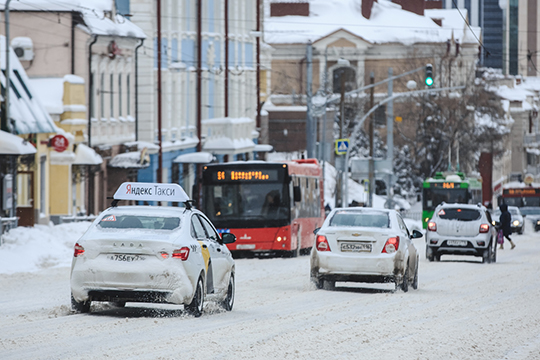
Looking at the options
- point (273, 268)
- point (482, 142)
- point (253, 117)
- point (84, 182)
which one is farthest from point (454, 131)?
point (273, 268)

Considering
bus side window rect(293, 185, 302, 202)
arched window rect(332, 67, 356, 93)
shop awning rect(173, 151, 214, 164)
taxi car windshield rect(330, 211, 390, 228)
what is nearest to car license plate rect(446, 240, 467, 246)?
bus side window rect(293, 185, 302, 202)

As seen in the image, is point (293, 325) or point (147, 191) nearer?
point (293, 325)

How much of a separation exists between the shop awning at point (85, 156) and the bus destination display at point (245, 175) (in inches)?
357

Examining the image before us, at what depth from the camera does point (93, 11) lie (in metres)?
42.7

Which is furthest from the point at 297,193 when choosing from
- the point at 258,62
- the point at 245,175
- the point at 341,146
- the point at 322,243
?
the point at 258,62

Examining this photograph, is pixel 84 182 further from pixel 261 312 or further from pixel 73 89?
pixel 261 312

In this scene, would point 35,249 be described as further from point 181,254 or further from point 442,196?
point 442,196

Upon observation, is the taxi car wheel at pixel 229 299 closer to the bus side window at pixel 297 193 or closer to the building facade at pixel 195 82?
the bus side window at pixel 297 193

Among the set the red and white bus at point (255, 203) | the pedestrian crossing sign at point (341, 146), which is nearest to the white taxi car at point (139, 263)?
the red and white bus at point (255, 203)

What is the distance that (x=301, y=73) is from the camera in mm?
105562

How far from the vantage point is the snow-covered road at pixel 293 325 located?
435 inches

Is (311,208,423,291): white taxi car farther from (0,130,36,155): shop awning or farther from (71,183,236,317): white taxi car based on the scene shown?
(0,130,36,155): shop awning

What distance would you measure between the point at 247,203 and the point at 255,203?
211 millimetres

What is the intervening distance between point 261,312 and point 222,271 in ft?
2.35
